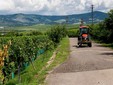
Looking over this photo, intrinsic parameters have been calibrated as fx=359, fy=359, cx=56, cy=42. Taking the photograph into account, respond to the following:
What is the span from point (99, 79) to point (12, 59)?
559 centimetres

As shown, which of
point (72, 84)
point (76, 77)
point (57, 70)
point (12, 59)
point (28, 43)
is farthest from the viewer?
point (28, 43)

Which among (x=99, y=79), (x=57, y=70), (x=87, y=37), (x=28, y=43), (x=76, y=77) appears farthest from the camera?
(x=87, y=37)

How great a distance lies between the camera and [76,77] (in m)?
20.1

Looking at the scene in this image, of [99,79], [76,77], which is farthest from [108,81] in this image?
[76,77]

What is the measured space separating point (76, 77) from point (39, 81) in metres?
2.25

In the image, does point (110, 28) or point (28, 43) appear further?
point (110, 28)

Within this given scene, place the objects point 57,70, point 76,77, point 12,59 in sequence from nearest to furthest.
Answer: point 76,77 < point 12,59 < point 57,70

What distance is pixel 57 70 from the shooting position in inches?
936

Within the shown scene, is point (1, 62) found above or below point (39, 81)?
above

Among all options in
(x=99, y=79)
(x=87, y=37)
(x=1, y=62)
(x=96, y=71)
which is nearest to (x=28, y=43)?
(x=96, y=71)

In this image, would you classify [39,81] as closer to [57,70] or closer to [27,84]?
[27,84]

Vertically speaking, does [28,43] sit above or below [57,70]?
above

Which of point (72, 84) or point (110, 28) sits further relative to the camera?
point (110, 28)

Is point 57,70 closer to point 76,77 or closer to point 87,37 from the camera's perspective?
point 76,77
